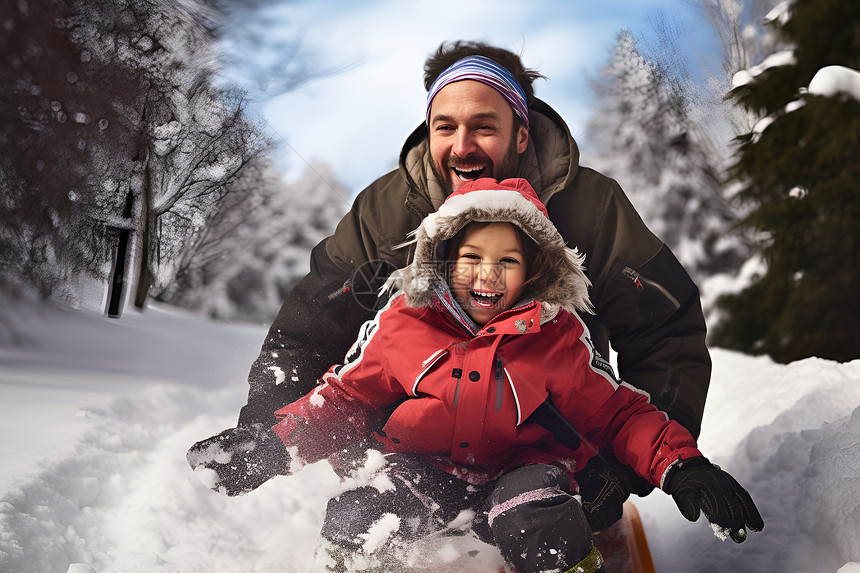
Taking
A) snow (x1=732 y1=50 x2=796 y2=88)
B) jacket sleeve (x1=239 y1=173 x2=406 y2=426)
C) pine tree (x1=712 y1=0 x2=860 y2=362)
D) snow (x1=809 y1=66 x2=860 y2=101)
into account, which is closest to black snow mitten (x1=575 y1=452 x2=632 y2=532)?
jacket sleeve (x1=239 y1=173 x2=406 y2=426)

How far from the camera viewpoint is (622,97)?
112cm

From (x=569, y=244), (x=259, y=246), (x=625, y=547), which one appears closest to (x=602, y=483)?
(x=625, y=547)

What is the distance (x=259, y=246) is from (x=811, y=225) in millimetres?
2580

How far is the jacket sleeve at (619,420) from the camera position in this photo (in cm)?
116

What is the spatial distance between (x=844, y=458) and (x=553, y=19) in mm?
951

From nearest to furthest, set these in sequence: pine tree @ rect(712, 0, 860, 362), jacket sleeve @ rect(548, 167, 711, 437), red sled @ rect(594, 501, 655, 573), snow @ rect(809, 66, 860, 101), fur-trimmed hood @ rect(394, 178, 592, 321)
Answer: fur-trimmed hood @ rect(394, 178, 592, 321)
jacket sleeve @ rect(548, 167, 711, 437)
red sled @ rect(594, 501, 655, 573)
snow @ rect(809, 66, 860, 101)
pine tree @ rect(712, 0, 860, 362)

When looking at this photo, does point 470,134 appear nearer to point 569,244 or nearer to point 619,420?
point 569,244

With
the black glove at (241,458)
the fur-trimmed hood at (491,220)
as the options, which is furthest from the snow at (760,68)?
the black glove at (241,458)

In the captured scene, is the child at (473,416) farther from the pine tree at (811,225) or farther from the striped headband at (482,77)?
the pine tree at (811,225)

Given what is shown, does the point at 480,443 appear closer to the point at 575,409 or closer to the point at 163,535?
the point at 575,409

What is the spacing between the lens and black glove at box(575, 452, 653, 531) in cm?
124

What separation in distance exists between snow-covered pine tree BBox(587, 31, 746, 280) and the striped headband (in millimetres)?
128

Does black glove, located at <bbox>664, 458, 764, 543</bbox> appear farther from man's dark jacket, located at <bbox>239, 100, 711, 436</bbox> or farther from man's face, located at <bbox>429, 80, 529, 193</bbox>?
man's face, located at <bbox>429, 80, 529, 193</bbox>

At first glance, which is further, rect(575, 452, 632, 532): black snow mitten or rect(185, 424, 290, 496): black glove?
rect(575, 452, 632, 532): black snow mitten
